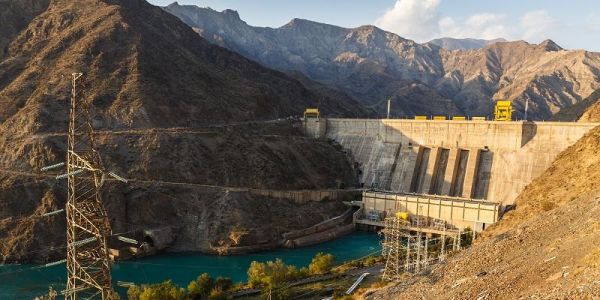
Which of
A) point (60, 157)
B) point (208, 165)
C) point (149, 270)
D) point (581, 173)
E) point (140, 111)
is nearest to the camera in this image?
point (581, 173)

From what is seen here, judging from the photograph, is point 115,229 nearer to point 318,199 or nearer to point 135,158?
point 135,158

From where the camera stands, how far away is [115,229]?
56.8m

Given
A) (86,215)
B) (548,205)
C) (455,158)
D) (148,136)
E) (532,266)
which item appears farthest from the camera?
(455,158)

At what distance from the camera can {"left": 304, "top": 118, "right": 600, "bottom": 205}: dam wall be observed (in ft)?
216

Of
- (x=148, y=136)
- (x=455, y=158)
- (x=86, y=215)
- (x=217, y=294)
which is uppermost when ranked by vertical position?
(x=148, y=136)

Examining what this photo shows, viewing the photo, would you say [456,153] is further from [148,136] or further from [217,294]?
[217,294]

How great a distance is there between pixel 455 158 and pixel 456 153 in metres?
1.08

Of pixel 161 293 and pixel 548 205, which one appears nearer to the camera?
pixel 161 293

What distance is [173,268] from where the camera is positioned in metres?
51.3

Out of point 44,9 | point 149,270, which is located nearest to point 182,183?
point 149,270

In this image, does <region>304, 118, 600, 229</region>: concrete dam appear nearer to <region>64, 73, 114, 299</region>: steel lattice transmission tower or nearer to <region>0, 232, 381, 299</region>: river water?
<region>0, 232, 381, 299</region>: river water

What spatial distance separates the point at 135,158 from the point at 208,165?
31.7ft

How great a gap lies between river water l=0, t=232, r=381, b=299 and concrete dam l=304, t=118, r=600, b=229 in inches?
525

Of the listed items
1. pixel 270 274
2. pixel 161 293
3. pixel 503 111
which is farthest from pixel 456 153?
pixel 161 293
